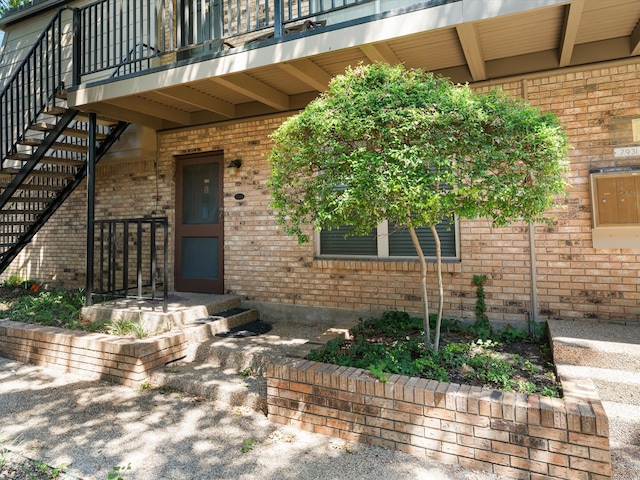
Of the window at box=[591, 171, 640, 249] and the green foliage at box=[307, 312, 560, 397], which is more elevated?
the window at box=[591, 171, 640, 249]

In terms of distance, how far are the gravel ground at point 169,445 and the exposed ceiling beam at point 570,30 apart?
10.9ft

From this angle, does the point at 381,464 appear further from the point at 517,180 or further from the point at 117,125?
the point at 117,125

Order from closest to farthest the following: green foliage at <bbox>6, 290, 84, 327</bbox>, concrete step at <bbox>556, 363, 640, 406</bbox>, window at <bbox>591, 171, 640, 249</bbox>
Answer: concrete step at <bbox>556, 363, 640, 406</bbox>
window at <bbox>591, 171, 640, 249</bbox>
green foliage at <bbox>6, 290, 84, 327</bbox>

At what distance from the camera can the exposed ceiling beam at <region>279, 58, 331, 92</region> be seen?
3.87 m

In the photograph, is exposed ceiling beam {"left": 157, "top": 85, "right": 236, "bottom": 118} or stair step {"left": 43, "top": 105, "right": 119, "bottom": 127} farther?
stair step {"left": 43, "top": 105, "right": 119, "bottom": 127}

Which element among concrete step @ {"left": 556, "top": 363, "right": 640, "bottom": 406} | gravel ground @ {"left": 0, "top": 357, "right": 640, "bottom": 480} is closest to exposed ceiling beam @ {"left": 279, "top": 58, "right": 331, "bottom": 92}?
gravel ground @ {"left": 0, "top": 357, "right": 640, "bottom": 480}

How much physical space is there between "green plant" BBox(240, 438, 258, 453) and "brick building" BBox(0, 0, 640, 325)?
2.44m

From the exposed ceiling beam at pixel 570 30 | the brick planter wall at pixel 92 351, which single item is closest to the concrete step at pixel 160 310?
the brick planter wall at pixel 92 351

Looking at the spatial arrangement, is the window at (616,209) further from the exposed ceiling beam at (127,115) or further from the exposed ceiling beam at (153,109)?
the exposed ceiling beam at (127,115)

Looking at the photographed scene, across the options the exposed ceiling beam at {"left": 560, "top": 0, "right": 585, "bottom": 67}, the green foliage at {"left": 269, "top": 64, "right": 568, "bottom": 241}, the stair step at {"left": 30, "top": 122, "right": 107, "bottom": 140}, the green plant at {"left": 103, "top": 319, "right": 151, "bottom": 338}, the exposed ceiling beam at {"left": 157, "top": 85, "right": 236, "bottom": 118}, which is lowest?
the green plant at {"left": 103, "top": 319, "right": 151, "bottom": 338}

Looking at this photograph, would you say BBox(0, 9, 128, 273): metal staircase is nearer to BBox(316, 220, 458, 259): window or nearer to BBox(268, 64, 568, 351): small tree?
BBox(316, 220, 458, 259): window

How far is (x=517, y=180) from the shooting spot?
2.55m

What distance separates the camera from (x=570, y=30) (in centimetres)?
328

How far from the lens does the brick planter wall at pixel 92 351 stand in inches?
141
